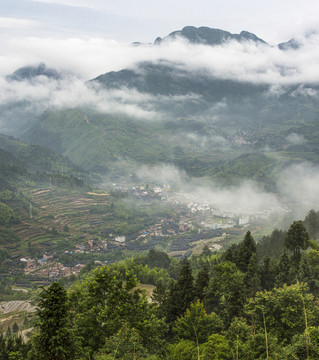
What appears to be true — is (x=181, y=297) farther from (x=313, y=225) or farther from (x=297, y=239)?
(x=313, y=225)

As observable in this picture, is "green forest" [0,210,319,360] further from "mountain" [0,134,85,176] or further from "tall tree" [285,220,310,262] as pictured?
"mountain" [0,134,85,176]

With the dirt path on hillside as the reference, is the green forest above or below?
above

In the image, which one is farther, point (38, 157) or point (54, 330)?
point (38, 157)

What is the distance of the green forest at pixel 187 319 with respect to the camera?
1441 cm

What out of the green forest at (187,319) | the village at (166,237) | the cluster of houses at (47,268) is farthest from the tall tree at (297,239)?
the cluster of houses at (47,268)

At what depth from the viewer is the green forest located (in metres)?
14.4

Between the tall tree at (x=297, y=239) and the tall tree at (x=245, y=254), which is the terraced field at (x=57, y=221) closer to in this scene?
the tall tree at (x=245, y=254)

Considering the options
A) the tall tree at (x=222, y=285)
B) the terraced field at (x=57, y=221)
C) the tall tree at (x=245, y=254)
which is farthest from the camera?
the terraced field at (x=57, y=221)

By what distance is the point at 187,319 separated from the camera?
2392 cm

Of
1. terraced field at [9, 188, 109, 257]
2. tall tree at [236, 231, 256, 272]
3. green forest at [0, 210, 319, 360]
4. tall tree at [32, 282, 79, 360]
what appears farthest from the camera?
terraced field at [9, 188, 109, 257]

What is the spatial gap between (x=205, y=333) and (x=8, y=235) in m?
77.0

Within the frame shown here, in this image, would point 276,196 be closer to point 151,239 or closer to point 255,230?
point 255,230

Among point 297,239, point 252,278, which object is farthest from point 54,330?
point 297,239

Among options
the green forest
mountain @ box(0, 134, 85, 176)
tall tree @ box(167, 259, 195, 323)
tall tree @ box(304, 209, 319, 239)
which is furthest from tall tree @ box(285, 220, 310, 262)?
mountain @ box(0, 134, 85, 176)
